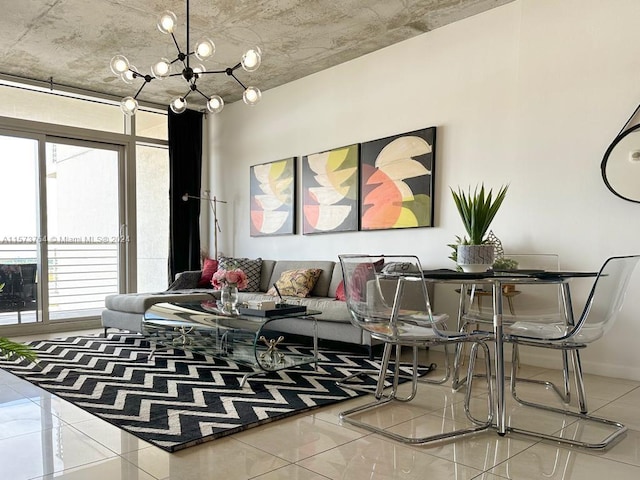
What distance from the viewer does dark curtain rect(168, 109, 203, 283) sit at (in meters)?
6.43

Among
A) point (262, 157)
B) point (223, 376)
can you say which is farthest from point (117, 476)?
point (262, 157)

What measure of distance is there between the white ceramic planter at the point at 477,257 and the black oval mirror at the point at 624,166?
4.57 ft

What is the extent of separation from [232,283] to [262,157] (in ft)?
8.58

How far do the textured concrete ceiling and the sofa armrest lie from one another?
213 cm

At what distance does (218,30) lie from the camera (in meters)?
4.36

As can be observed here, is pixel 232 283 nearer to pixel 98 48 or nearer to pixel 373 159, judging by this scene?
pixel 373 159

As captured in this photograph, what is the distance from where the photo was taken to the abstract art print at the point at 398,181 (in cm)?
440

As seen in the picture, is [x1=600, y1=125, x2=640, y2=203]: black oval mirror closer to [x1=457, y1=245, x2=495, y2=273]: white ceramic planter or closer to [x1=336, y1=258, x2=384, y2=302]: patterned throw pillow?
[x1=457, y1=245, x2=495, y2=273]: white ceramic planter

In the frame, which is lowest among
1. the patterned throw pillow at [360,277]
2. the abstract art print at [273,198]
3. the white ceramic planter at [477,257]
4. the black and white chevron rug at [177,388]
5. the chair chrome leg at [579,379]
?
the black and white chevron rug at [177,388]

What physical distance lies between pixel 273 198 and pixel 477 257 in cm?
363

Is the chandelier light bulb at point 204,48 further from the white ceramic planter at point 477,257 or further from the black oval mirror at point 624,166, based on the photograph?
the black oval mirror at point 624,166

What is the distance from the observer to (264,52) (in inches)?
192

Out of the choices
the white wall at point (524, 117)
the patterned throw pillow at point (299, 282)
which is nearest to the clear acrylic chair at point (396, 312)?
the white wall at point (524, 117)

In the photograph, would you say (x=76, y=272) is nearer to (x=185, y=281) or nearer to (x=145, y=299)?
(x=185, y=281)
